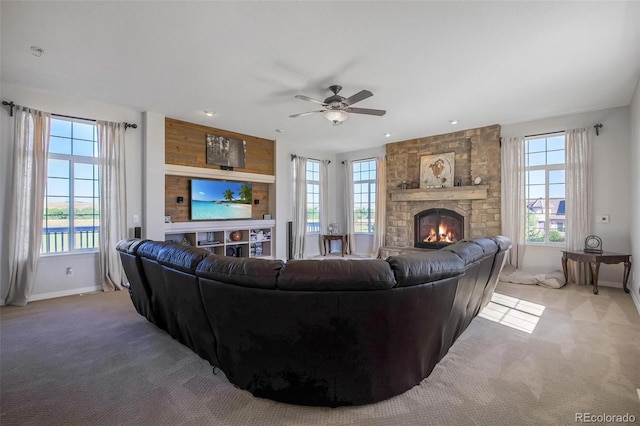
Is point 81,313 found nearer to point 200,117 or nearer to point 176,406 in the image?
point 176,406

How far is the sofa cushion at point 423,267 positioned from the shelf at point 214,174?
15.5 feet

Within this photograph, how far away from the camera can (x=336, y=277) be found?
5.39 ft

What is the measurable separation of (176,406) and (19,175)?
13.0 ft

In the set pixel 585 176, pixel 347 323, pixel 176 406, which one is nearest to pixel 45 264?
pixel 176 406

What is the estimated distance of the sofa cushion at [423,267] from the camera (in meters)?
1.71

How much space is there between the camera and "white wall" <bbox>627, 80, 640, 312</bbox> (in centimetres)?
369

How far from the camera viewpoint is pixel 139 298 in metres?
3.12

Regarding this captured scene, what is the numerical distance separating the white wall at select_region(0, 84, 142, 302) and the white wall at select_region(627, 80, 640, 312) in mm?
7217

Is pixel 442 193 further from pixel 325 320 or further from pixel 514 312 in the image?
pixel 325 320

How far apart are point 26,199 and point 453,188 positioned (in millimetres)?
7091

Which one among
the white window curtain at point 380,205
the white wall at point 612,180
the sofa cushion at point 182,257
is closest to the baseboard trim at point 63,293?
the sofa cushion at point 182,257

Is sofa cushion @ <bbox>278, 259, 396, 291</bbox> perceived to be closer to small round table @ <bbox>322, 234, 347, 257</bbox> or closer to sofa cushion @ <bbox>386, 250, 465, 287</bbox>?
sofa cushion @ <bbox>386, 250, 465, 287</bbox>

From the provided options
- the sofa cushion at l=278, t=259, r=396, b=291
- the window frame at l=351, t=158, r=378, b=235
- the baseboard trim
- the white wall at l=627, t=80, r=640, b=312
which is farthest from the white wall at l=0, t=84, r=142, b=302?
the white wall at l=627, t=80, r=640, b=312

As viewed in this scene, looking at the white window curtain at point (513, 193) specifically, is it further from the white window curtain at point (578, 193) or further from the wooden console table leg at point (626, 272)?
the wooden console table leg at point (626, 272)
